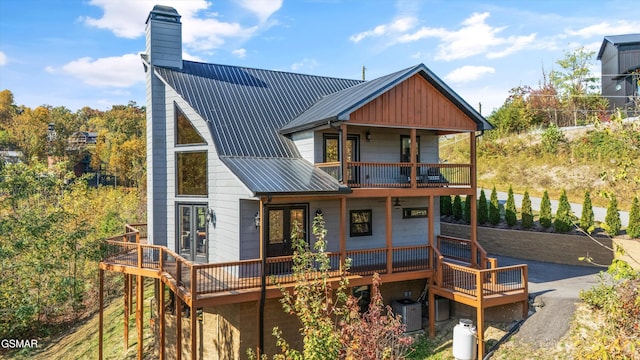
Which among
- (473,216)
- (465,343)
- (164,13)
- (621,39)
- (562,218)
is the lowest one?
(465,343)

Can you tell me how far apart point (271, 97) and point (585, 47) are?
35.0 metres

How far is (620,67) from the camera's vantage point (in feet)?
117

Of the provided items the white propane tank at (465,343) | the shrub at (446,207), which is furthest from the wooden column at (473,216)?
the shrub at (446,207)

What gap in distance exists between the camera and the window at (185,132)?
14.2m

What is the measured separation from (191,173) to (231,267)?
4.00 metres

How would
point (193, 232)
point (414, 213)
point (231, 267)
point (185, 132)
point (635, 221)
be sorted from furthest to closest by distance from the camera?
point (635, 221) → point (414, 213) → point (185, 132) → point (193, 232) → point (231, 267)

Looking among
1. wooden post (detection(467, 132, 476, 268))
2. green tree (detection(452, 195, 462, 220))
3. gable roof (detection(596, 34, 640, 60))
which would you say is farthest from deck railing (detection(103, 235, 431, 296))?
gable roof (detection(596, 34, 640, 60))

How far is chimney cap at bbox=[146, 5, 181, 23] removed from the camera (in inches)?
617

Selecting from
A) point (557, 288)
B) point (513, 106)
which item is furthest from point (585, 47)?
point (557, 288)

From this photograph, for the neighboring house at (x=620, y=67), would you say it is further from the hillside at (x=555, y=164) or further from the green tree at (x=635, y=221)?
the green tree at (x=635, y=221)

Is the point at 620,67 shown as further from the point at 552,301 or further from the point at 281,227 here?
the point at 281,227

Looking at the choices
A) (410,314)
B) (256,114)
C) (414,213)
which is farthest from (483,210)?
(256,114)

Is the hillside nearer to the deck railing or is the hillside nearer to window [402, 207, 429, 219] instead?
window [402, 207, 429, 219]

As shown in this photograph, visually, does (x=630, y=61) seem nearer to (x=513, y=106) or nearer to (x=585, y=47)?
(x=585, y=47)
